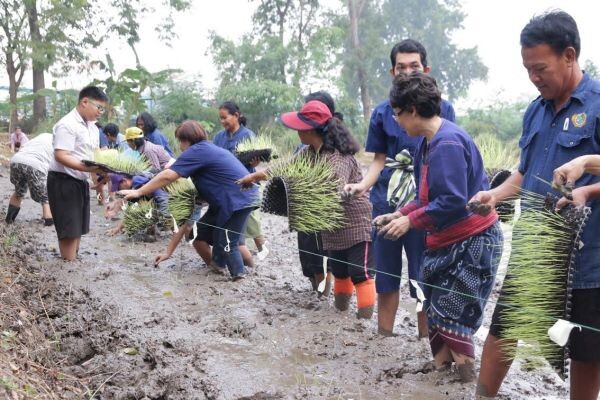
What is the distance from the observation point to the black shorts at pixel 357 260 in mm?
4570

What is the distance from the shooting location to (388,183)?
4.04 metres

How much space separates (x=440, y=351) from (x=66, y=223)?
4.21 m

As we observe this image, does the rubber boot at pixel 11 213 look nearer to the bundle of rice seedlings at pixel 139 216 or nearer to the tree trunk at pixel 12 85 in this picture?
the bundle of rice seedlings at pixel 139 216

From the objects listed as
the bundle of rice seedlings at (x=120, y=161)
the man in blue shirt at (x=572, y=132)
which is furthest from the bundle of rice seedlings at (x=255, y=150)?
the man in blue shirt at (x=572, y=132)

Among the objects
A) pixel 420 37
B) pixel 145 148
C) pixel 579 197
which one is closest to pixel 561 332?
pixel 579 197

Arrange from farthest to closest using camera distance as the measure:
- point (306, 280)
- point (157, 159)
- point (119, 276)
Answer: point (157, 159) → point (306, 280) → point (119, 276)

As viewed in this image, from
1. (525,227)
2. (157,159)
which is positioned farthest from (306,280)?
(525,227)

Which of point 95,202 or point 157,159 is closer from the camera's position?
point 157,159

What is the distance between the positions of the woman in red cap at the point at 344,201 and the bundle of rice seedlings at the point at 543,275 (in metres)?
2.05

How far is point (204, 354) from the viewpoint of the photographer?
13.0 ft

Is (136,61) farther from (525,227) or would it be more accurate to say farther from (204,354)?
(525,227)

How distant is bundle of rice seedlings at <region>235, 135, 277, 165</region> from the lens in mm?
5853

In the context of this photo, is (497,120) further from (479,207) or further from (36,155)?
(479,207)

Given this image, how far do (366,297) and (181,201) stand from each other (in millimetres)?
2209
